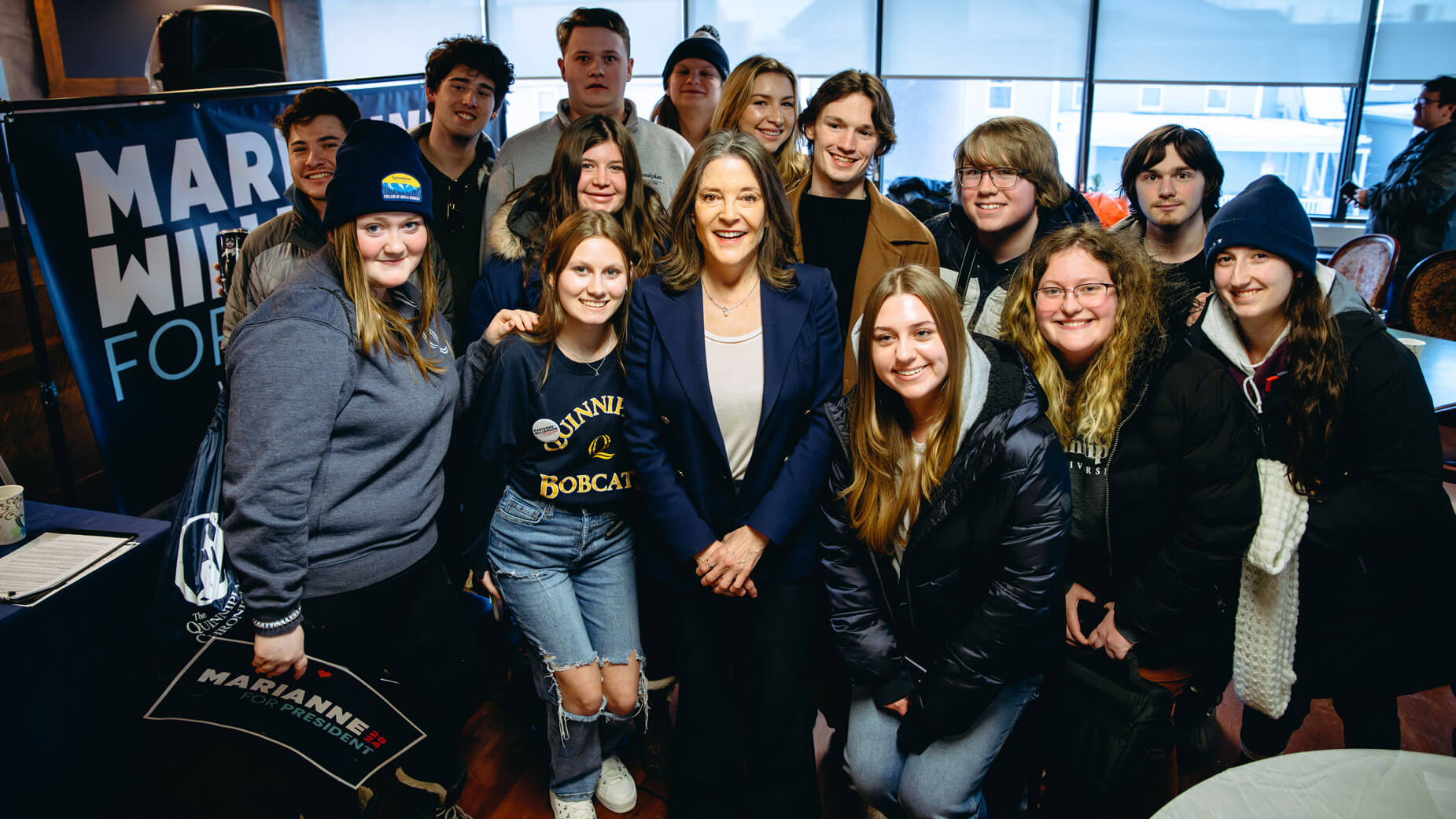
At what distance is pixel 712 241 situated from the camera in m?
1.84

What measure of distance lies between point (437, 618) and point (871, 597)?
100cm

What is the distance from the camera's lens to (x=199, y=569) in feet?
4.88

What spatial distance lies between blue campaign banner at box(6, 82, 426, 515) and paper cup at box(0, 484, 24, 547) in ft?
1.94

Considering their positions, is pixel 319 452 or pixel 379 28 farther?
pixel 379 28

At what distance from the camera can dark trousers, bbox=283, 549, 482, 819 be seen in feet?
5.46

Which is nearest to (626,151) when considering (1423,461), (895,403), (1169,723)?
(895,403)

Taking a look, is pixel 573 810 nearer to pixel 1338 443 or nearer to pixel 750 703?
pixel 750 703

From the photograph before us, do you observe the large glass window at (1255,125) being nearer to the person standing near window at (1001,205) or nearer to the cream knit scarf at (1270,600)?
the person standing near window at (1001,205)

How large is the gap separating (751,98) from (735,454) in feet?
4.08

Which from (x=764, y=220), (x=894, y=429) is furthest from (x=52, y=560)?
(x=894, y=429)

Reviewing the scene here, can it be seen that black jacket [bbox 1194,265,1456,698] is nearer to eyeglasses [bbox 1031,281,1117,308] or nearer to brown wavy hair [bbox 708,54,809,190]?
eyeglasses [bbox 1031,281,1117,308]

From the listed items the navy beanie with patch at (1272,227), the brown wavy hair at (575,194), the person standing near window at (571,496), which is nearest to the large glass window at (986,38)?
the brown wavy hair at (575,194)

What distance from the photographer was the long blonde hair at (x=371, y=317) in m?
1.59

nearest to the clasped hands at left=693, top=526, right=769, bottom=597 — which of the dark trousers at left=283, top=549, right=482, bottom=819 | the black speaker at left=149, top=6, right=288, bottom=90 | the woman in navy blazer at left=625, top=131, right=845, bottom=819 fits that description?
the woman in navy blazer at left=625, top=131, right=845, bottom=819
